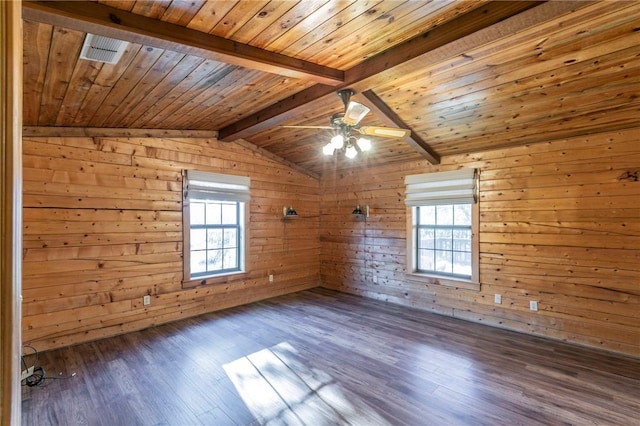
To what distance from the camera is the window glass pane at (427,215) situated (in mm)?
5168

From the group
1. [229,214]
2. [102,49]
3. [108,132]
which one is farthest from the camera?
[229,214]

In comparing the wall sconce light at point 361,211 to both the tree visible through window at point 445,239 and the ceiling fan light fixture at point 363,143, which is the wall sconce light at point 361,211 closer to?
the tree visible through window at point 445,239

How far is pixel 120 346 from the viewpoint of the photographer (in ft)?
12.0

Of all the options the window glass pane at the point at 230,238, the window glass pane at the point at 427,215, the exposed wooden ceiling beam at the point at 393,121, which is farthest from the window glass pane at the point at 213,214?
the window glass pane at the point at 427,215

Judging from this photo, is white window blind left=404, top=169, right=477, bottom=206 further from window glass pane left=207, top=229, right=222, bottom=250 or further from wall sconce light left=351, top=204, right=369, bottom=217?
window glass pane left=207, top=229, right=222, bottom=250

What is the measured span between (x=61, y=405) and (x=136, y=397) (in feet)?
1.81

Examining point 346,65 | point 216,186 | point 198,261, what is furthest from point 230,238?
point 346,65

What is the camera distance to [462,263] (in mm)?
4824

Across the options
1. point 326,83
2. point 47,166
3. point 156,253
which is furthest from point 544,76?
point 47,166

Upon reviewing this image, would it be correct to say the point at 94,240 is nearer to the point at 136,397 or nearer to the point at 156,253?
the point at 156,253

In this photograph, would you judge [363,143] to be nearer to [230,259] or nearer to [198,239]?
[198,239]

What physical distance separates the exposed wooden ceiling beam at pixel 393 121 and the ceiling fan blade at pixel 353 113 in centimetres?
52

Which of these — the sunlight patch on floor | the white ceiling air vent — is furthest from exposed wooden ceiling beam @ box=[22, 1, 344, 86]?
the sunlight patch on floor

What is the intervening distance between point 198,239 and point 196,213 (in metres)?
0.41
